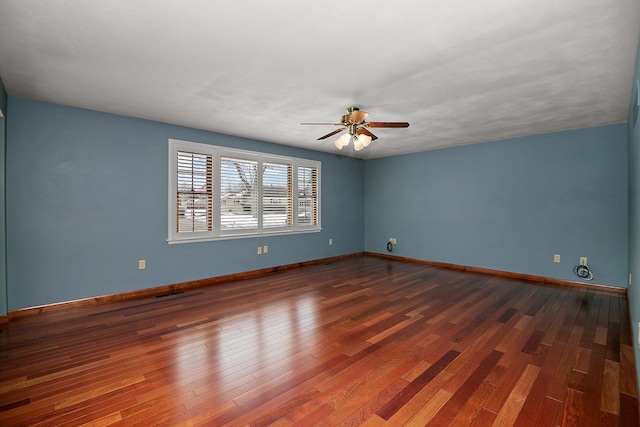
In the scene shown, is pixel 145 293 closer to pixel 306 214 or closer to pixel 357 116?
pixel 306 214

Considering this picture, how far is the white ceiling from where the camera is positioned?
6.04 ft

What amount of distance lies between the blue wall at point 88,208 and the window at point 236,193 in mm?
164

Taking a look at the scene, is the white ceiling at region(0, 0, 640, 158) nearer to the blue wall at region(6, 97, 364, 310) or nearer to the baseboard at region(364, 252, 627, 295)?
the blue wall at region(6, 97, 364, 310)

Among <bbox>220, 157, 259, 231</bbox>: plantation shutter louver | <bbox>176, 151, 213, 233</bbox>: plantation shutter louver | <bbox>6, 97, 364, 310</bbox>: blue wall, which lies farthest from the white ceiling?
<bbox>220, 157, 259, 231</bbox>: plantation shutter louver

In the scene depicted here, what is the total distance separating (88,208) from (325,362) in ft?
11.3

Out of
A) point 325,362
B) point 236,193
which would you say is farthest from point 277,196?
point 325,362

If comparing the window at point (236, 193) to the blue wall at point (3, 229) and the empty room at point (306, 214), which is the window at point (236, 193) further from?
the blue wall at point (3, 229)

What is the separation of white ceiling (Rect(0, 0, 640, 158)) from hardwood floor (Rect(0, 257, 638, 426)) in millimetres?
2383

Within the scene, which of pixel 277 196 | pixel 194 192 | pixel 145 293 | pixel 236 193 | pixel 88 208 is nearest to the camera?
pixel 88 208

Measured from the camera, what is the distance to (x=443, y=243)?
607 cm

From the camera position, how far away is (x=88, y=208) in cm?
374

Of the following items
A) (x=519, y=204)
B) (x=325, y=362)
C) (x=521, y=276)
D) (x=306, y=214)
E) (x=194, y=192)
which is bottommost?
(x=325, y=362)

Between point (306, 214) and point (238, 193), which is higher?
point (238, 193)

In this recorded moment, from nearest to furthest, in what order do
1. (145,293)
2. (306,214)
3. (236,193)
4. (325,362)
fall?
(325,362)
(145,293)
(236,193)
(306,214)
